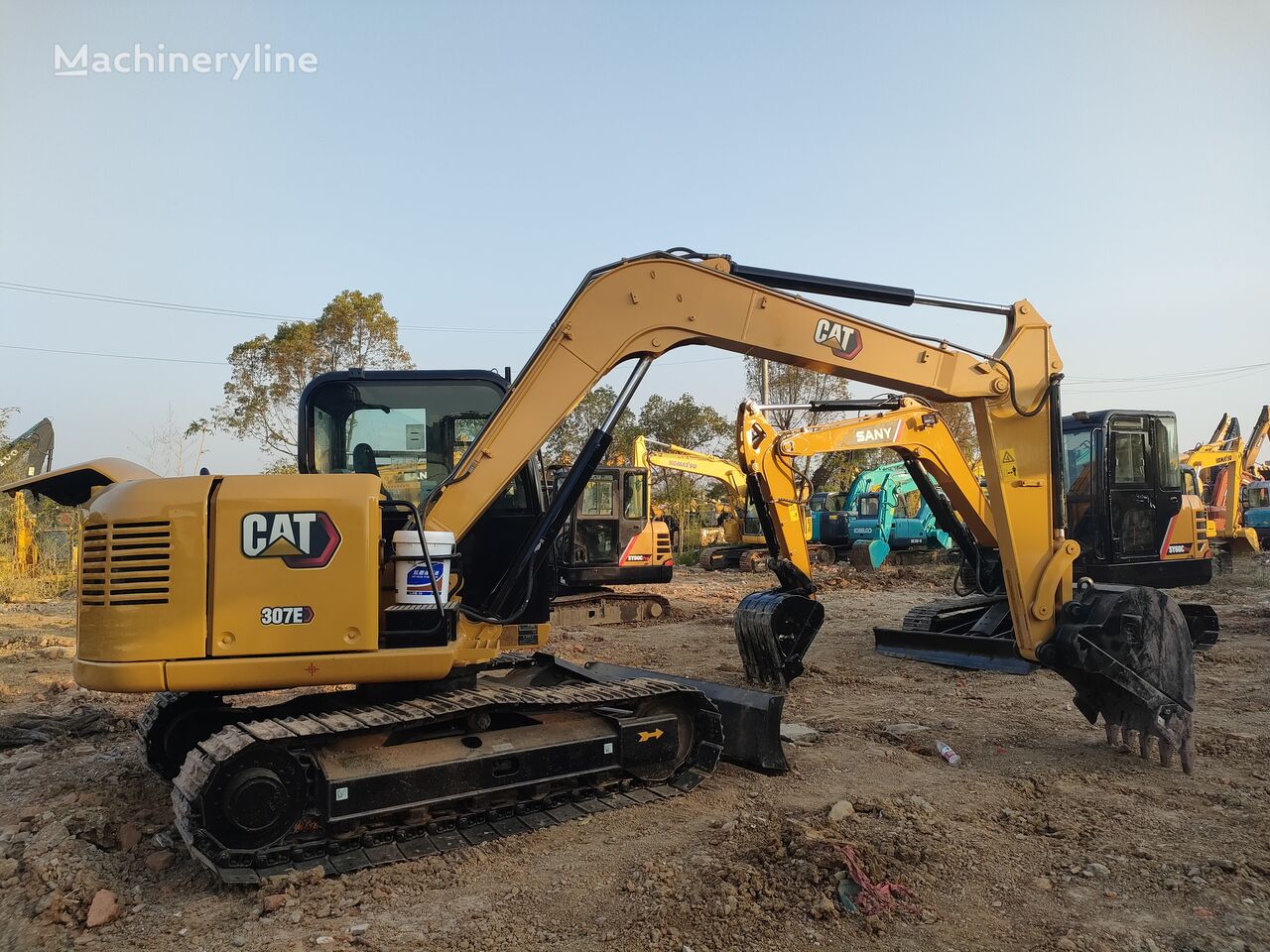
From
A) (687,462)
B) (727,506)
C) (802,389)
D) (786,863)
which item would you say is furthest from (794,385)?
(786,863)

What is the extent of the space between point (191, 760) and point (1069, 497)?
9.46 metres

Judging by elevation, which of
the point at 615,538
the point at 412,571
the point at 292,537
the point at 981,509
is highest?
the point at 981,509

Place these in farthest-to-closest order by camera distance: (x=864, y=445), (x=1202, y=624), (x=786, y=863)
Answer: (x=864, y=445)
(x=1202, y=624)
(x=786, y=863)

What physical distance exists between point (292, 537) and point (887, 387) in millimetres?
3919

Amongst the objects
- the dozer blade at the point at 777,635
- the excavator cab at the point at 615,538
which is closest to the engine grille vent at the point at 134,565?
the dozer blade at the point at 777,635

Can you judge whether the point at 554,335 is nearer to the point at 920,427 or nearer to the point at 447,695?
the point at 447,695

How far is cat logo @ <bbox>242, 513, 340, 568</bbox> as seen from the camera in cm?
417

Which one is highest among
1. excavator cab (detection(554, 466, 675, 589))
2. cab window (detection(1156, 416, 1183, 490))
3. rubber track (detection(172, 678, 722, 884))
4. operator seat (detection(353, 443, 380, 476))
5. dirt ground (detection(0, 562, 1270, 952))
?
cab window (detection(1156, 416, 1183, 490))

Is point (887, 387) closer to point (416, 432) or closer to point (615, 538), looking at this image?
point (416, 432)

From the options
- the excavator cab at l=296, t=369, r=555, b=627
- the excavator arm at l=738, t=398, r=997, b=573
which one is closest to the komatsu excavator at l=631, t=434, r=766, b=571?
the excavator arm at l=738, t=398, r=997, b=573

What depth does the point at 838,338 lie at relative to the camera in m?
5.95

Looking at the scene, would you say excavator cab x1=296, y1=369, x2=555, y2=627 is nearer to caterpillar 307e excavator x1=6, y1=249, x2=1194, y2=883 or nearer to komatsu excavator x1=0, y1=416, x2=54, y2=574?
caterpillar 307e excavator x1=6, y1=249, x2=1194, y2=883

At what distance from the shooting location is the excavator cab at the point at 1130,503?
33.3 feet

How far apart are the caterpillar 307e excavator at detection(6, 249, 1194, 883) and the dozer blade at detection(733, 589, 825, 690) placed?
2.41 meters
